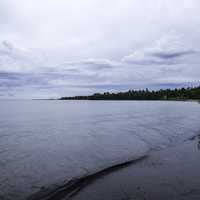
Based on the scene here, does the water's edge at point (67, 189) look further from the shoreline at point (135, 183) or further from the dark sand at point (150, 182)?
the dark sand at point (150, 182)

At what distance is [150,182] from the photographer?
11.2 meters

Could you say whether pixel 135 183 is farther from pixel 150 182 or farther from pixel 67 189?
pixel 67 189

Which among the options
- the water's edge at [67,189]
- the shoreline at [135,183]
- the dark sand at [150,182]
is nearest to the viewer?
the dark sand at [150,182]

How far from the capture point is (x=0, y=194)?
10.6 meters

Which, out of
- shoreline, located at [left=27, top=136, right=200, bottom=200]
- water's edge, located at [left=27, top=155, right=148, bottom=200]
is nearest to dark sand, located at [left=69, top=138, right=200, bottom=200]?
shoreline, located at [left=27, top=136, right=200, bottom=200]

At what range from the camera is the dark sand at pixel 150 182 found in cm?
978

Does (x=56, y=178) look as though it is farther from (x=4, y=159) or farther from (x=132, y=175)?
(x=4, y=159)

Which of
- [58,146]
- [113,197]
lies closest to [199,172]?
[113,197]

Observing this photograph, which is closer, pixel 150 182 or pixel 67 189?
pixel 67 189

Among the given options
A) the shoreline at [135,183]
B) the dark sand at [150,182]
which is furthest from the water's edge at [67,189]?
the dark sand at [150,182]

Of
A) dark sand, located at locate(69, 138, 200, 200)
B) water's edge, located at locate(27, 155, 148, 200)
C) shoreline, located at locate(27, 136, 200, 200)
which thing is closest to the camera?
dark sand, located at locate(69, 138, 200, 200)

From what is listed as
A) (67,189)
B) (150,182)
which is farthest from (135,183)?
(67,189)

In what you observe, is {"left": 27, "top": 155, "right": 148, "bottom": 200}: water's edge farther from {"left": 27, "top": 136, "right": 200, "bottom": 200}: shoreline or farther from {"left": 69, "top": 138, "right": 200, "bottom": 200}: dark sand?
{"left": 69, "top": 138, "right": 200, "bottom": 200}: dark sand

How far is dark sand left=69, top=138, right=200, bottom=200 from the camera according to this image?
32.1ft
